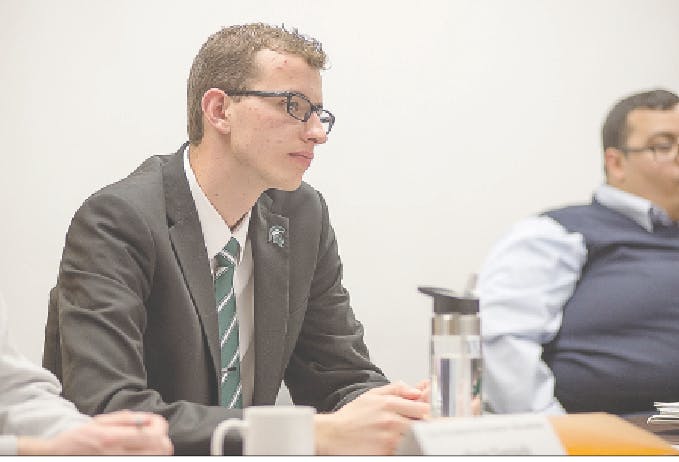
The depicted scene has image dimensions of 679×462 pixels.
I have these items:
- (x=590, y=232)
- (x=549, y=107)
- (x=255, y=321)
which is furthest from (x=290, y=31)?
(x=549, y=107)

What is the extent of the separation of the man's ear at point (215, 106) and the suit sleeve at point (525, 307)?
848mm

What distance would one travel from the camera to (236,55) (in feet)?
6.55

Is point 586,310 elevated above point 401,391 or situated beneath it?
situated beneath

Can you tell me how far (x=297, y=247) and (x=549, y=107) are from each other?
1.58 metres

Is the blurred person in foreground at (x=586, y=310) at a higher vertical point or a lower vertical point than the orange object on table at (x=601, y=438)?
lower

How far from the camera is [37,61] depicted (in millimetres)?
2977

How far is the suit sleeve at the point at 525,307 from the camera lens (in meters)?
2.29

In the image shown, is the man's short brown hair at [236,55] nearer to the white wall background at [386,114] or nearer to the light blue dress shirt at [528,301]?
the light blue dress shirt at [528,301]

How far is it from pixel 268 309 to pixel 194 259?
0.21 m

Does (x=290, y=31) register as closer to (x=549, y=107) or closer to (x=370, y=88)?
(x=370, y=88)

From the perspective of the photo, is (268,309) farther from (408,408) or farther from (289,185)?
(408,408)

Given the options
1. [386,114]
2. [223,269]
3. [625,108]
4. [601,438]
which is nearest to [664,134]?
[625,108]

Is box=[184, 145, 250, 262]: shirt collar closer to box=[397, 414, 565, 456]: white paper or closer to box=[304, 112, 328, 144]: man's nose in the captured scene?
box=[304, 112, 328, 144]: man's nose

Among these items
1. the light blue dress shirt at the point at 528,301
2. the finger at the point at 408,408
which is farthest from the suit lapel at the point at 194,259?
the light blue dress shirt at the point at 528,301
